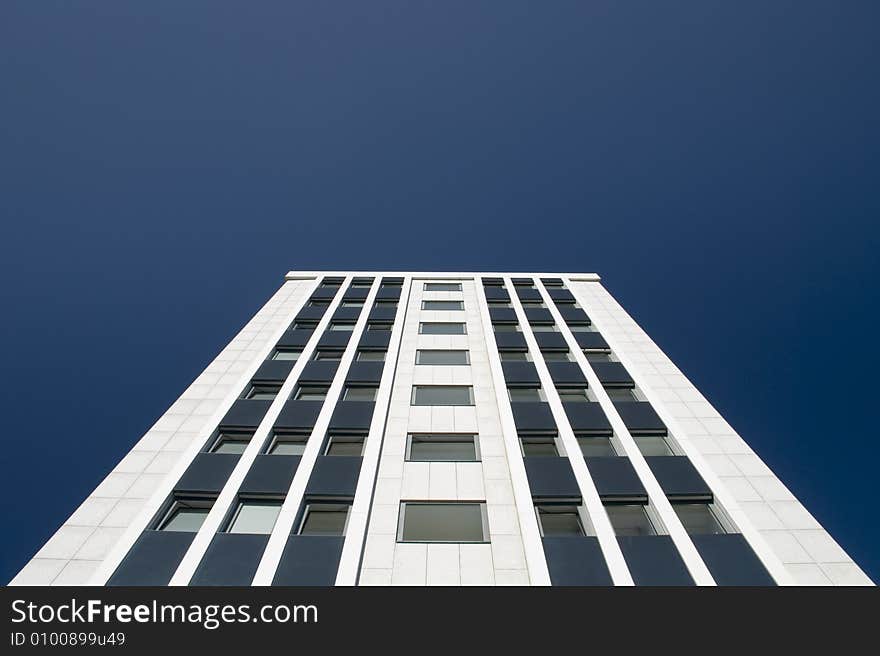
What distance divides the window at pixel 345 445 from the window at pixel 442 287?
15.8m

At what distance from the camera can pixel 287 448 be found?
1819 centimetres

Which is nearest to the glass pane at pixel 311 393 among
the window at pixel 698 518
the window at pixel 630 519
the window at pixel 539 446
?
the window at pixel 539 446

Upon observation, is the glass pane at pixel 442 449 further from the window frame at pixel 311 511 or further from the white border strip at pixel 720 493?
the white border strip at pixel 720 493

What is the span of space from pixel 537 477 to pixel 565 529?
1861 mm

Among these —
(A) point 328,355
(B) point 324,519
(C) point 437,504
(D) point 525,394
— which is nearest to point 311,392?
(A) point 328,355

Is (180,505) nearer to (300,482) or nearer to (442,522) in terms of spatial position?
(300,482)

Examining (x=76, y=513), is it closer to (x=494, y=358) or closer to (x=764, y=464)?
(x=494, y=358)

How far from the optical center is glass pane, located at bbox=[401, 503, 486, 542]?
14141 mm

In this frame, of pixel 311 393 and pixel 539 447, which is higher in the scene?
pixel 311 393

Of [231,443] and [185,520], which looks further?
[231,443]

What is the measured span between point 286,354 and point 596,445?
15.7 metres

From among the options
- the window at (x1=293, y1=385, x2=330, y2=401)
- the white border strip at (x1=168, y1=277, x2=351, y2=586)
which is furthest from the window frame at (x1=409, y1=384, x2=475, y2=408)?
the white border strip at (x1=168, y1=277, x2=351, y2=586)

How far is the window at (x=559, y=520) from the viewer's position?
14586mm

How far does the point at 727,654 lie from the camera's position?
324 inches
